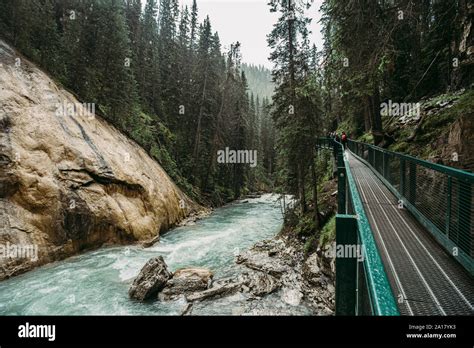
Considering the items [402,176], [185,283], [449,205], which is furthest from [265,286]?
[449,205]

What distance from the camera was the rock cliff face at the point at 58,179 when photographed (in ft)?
34.1

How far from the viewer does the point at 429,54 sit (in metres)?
16.6

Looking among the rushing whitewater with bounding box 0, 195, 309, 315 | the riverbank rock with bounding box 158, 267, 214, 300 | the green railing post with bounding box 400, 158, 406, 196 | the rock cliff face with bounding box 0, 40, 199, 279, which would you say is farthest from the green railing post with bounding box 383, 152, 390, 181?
the rock cliff face with bounding box 0, 40, 199, 279

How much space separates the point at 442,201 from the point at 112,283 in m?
11.3

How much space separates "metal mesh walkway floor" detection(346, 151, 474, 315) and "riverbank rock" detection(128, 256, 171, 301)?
794 centimetres

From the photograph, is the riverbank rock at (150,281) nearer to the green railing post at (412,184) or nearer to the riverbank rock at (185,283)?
the riverbank rock at (185,283)

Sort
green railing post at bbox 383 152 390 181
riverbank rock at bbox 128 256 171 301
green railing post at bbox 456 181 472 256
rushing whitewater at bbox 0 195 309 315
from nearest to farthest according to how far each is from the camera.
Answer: green railing post at bbox 456 181 472 256 < rushing whitewater at bbox 0 195 309 315 < riverbank rock at bbox 128 256 171 301 < green railing post at bbox 383 152 390 181

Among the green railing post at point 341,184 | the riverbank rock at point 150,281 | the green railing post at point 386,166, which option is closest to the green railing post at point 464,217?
the green railing post at point 341,184

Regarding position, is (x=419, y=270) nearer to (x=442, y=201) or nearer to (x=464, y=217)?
(x=464, y=217)

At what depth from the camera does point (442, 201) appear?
5.18 metres

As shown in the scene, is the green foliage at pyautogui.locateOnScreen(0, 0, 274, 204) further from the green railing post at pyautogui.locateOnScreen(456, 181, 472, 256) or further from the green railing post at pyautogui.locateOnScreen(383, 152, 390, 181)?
the green railing post at pyautogui.locateOnScreen(456, 181, 472, 256)

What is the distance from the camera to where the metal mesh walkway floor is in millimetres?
3512
